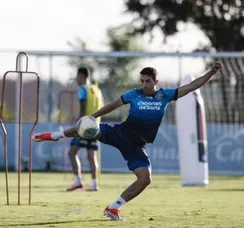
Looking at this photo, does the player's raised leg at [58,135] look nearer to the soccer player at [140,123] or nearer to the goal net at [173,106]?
the soccer player at [140,123]

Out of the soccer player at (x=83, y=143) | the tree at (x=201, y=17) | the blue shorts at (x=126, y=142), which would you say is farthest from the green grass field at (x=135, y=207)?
the tree at (x=201, y=17)

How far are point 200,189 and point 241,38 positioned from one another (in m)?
28.6

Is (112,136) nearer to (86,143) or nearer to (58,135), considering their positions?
(58,135)

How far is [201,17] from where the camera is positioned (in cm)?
4872

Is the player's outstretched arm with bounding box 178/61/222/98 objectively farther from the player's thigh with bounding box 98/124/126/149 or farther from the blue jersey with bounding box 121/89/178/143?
the player's thigh with bounding box 98/124/126/149

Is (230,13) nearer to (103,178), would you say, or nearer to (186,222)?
(103,178)

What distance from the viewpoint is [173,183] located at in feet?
76.3

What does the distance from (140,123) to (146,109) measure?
208 millimetres

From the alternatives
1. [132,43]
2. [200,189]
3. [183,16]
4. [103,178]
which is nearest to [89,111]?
[200,189]

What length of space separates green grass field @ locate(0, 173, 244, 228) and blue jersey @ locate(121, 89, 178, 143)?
108 centimetres

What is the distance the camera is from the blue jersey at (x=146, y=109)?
13438 mm

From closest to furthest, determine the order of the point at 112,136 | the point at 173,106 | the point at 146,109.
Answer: the point at 146,109 → the point at 112,136 → the point at 173,106

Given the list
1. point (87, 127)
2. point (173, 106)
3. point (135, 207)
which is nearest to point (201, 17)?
point (173, 106)

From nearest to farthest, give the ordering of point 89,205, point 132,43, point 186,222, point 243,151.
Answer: point 186,222 < point 89,205 < point 243,151 < point 132,43
